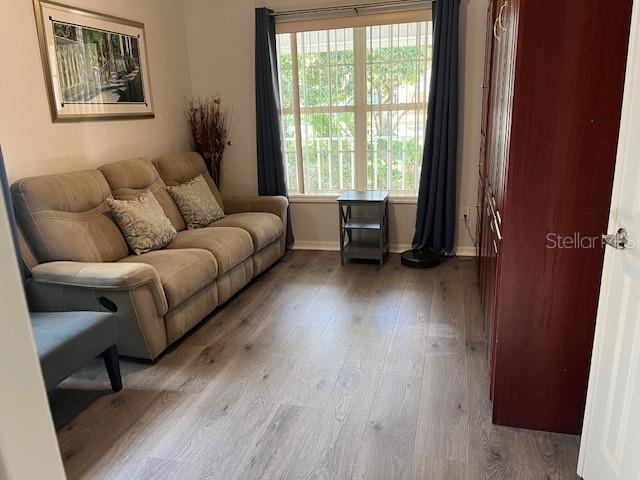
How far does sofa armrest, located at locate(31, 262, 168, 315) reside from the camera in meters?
2.41

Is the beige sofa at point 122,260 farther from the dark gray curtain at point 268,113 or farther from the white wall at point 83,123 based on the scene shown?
the dark gray curtain at point 268,113

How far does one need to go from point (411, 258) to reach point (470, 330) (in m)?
1.28

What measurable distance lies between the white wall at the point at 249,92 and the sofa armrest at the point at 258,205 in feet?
1.22

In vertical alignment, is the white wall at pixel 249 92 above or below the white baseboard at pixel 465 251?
above

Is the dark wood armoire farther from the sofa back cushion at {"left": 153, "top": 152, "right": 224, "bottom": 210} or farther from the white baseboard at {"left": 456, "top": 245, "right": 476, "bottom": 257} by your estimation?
the sofa back cushion at {"left": 153, "top": 152, "right": 224, "bottom": 210}

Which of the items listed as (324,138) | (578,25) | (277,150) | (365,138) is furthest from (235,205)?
(578,25)

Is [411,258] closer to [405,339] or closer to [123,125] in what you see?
[405,339]

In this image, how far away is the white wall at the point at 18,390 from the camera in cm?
57

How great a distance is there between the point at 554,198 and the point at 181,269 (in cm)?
197

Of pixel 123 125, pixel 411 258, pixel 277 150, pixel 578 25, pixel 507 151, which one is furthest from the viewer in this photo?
pixel 277 150

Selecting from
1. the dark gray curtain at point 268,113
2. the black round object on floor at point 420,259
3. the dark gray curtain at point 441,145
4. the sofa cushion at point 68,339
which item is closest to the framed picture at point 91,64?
the dark gray curtain at point 268,113

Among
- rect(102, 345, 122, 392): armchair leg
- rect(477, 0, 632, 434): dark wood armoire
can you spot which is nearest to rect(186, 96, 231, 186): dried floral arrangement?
rect(102, 345, 122, 392): armchair leg

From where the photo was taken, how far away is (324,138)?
4434 millimetres

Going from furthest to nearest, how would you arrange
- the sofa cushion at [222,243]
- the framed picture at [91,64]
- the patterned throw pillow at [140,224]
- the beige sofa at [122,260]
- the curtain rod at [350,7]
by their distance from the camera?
the curtain rod at [350,7], the sofa cushion at [222,243], the patterned throw pillow at [140,224], the framed picture at [91,64], the beige sofa at [122,260]
